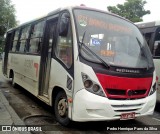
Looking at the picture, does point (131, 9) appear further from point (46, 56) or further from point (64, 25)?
point (64, 25)

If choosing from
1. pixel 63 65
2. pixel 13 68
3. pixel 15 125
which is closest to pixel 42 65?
pixel 63 65

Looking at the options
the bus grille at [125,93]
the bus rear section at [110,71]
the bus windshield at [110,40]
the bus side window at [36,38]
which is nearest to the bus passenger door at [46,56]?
the bus side window at [36,38]

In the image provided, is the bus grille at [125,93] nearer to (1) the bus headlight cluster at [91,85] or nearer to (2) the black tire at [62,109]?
Answer: (1) the bus headlight cluster at [91,85]

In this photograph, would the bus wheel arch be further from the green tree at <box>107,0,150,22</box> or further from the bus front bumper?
the green tree at <box>107,0,150,22</box>

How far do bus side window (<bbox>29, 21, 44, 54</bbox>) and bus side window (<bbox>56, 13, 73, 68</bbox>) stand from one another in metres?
1.55

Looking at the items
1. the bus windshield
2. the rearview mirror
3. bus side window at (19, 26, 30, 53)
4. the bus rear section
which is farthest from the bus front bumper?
bus side window at (19, 26, 30, 53)

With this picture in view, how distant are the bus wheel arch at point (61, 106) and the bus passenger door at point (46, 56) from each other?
0.72 metres

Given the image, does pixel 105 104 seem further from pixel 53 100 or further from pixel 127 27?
pixel 127 27

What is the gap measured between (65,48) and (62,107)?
1.31 m

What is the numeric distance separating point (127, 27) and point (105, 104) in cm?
222

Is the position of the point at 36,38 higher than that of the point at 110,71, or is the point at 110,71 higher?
the point at 36,38

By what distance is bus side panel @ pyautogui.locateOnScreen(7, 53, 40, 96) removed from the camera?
8.02 m

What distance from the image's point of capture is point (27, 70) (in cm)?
899

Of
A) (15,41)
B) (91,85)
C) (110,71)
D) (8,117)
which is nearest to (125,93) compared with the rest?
(110,71)
